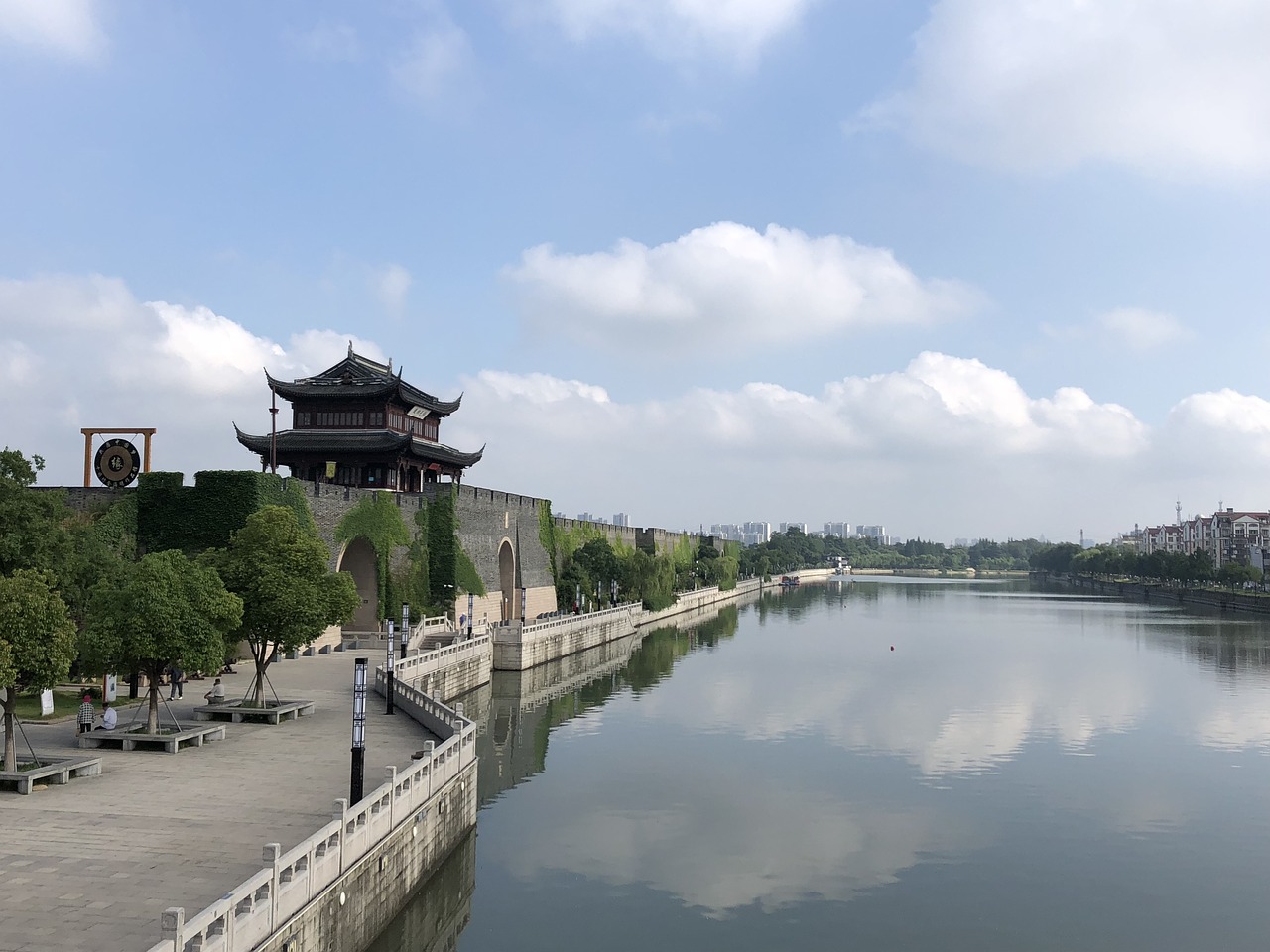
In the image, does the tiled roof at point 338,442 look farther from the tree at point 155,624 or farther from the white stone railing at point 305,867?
the white stone railing at point 305,867

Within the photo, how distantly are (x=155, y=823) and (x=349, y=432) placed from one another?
38.7 m

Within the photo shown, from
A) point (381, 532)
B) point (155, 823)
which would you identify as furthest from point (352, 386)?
point (155, 823)

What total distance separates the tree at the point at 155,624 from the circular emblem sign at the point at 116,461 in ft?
50.9

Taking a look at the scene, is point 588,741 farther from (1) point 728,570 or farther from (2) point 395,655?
(1) point 728,570

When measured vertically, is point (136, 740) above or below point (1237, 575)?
above

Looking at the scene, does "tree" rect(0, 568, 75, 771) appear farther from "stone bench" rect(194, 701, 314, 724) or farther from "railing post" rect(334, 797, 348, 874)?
"stone bench" rect(194, 701, 314, 724)

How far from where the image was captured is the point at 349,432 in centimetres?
5103

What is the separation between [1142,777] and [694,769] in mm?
10996

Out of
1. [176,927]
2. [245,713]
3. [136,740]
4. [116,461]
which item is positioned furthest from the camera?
[116,461]

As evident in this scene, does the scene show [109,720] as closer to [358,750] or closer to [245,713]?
[245,713]

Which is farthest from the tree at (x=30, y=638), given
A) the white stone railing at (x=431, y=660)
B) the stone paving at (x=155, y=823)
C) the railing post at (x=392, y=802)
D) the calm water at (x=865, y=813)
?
the white stone railing at (x=431, y=660)

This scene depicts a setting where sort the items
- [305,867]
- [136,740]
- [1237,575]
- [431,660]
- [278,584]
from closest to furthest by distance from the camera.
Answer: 1. [305,867]
2. [136,740]
3. [278,584]
4. [431,660]
5. [1237,575]

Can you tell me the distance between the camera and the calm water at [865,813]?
1510cm

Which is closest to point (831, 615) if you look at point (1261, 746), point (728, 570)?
point (728, 570)
